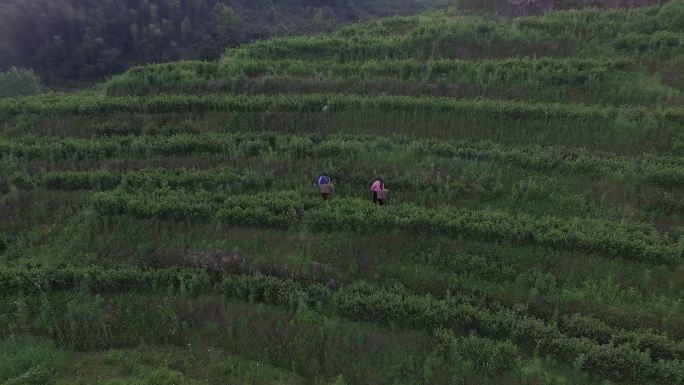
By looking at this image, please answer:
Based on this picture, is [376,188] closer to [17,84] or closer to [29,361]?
[29,361]

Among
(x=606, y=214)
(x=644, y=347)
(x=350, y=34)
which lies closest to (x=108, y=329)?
(x=644, y=347)

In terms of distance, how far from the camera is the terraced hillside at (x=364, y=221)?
1151 centimetres

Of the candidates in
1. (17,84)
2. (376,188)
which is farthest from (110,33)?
(376,188)

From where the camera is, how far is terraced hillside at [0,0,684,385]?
37.8 ft

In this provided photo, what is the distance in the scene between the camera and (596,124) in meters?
18.5

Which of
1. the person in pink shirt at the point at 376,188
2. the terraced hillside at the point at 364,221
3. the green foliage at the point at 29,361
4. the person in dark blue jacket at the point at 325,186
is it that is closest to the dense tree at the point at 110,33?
the terraced hillside at the point at 364,221

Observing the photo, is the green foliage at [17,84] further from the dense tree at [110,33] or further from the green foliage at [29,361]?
the green foliage at [29,361]

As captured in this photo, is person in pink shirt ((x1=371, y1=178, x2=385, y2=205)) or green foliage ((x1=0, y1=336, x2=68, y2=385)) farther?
person in pink shirt ((x1=371, y1=178, x2=385, y2=205))

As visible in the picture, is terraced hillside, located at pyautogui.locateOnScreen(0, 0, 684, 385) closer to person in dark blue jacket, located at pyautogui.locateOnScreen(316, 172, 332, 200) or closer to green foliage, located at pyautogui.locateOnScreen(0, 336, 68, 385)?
green foliage, located at pyautogui.locateOnScreen(0, 336, 68, 385)

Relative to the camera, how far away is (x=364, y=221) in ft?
48.2

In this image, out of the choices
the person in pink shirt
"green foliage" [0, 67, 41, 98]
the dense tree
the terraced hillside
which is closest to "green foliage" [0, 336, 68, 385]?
the terraced hillside

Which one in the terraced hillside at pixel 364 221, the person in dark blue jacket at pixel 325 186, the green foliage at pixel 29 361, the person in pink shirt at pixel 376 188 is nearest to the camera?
the green foliage at pixel 29 361

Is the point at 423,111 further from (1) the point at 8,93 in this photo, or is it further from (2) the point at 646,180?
(1) the point at 8,93

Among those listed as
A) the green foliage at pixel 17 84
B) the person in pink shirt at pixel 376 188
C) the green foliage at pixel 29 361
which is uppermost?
the green foliage at pixel 17 84
